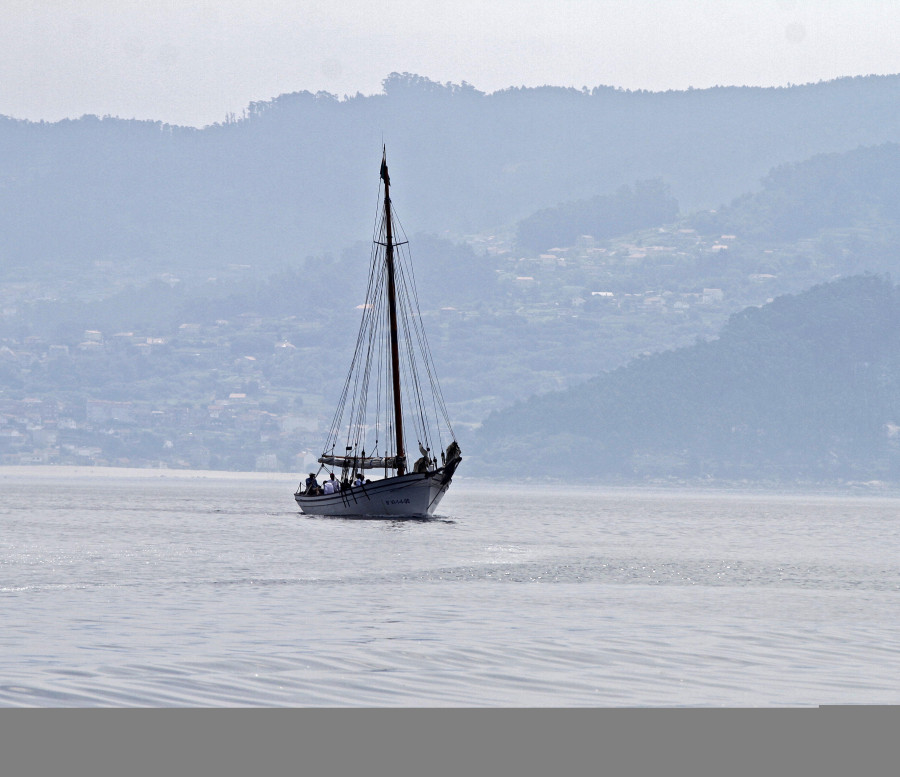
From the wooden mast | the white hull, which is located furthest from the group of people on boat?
the wooden mast

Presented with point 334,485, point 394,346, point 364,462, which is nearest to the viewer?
point 364,462

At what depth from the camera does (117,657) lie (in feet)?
97.6

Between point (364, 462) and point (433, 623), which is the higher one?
point (364, 462)

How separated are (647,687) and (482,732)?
5.55m

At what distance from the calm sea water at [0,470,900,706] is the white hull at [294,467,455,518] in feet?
53.3

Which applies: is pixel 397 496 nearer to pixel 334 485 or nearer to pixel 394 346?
pixel 334 485

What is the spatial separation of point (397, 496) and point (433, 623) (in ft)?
197

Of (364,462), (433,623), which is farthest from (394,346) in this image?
(433,623)

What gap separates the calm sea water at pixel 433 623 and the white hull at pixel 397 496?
53.3 ft

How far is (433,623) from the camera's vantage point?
124 ft

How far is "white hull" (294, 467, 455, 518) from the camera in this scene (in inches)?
3834

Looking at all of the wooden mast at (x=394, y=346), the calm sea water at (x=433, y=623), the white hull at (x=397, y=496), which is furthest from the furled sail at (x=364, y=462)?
the calm sea water at (x=433, y=623)

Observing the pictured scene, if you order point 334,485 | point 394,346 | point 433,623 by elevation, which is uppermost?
point 394,346

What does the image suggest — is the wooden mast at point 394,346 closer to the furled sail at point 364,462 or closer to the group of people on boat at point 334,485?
the furled sail at point 364,462
